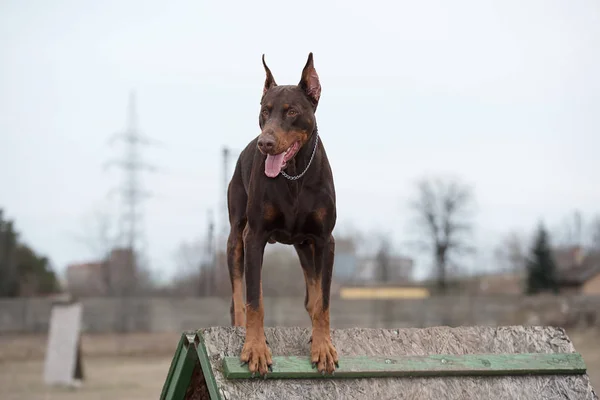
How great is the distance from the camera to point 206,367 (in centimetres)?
504

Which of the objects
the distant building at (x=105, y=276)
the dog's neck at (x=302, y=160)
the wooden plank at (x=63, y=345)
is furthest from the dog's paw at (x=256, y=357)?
the distant building at (x=105, y=276)

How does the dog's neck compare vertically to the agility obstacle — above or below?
above

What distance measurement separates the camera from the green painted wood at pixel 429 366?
5043 millimetres

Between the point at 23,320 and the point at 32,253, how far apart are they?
11.6 meters

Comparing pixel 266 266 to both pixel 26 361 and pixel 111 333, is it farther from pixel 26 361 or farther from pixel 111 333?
pixel 26 361

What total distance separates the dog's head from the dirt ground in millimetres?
12218

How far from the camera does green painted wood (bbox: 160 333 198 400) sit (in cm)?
544

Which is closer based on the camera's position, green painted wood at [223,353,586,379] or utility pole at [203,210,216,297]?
green painted wood at [223,353,586,379]

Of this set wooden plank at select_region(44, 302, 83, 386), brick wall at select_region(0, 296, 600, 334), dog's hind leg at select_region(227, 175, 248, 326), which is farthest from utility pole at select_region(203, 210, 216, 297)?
dog's hind leg at select_region(227, 175, 248, 326)

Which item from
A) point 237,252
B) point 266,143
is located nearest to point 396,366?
point 237,252

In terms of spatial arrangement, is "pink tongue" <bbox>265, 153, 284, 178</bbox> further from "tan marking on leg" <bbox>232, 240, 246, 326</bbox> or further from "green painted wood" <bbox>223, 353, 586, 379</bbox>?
"tan marking on leg" <bbox>232, 240, 246, 326</bbox>

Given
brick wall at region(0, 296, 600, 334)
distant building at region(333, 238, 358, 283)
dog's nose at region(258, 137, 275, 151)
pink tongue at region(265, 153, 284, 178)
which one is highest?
dog's nose at region(258, 137, 275, 151)

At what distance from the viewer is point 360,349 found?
5527 mm

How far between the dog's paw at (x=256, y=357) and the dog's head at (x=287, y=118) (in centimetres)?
108
